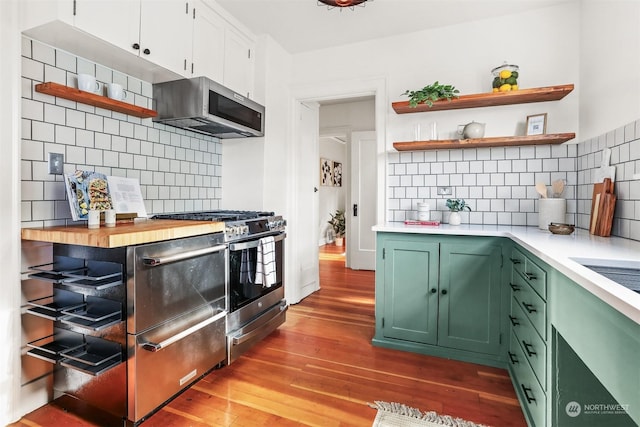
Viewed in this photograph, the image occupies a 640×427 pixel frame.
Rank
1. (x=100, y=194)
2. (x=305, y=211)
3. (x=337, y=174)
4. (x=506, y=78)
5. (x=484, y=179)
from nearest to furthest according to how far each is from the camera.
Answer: (x=100, y=194) → (x=506, y=78) → (x=484, y=179) → (x=305, y=211) → (x=337, y=174)

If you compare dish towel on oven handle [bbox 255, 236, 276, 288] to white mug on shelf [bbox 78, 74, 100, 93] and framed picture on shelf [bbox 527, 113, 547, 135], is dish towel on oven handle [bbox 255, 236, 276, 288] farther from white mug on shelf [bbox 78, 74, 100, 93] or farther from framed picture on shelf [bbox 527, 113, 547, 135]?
framed picture on shelf [bbox 527, 113, 547, 135]

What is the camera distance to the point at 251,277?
2408 mm

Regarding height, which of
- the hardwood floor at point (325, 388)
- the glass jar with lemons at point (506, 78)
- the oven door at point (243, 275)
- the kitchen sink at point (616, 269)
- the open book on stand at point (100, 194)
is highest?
the glass jar with lemons at point (506, 78)

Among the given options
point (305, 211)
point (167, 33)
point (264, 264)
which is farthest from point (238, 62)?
point (264, 264)

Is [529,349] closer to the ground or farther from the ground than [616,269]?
closer to the ground

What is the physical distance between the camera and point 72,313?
1610 millimetres

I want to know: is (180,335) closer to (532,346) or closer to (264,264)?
(264,264)

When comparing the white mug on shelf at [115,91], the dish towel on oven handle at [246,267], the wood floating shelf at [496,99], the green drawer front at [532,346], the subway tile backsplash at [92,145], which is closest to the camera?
the green drawer front at [532,346]

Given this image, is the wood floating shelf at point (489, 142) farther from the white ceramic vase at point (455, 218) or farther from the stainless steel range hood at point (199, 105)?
the stainless steel range hood at point (199, 105)

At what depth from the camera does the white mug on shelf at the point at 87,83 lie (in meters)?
1.92

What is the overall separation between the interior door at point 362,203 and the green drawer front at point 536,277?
3.47 m

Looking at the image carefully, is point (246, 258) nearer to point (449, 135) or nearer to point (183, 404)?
point (183, 404)

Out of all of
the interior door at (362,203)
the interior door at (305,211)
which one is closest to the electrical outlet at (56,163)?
the interior door at (305,211)

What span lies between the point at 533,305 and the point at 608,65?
163cm
